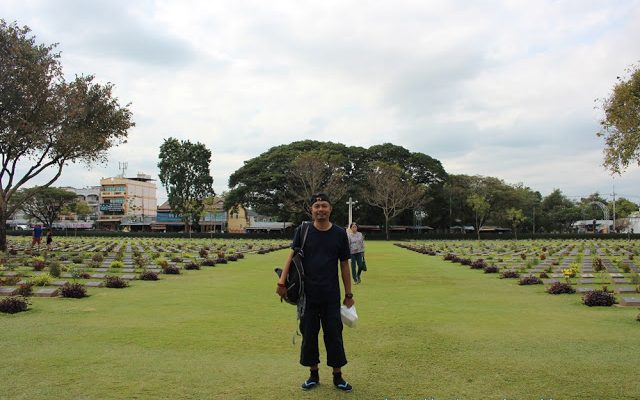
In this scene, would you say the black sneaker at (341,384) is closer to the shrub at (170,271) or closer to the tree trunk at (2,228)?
the shrub at (170,271)

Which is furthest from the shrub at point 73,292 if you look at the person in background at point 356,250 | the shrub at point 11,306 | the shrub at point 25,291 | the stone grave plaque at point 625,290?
the stone grave plaque at point 625,290

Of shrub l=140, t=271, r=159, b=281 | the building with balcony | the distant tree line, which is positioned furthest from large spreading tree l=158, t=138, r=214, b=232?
shrub l=140, t=271, r=159, b=281

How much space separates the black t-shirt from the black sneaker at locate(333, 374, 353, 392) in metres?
0.69

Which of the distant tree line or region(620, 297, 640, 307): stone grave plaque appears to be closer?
region(620, 297, 640, 307): stone grave plaque

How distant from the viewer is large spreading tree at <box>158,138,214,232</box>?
198 feet

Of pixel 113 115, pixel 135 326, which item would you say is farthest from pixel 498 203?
pixel 135 326

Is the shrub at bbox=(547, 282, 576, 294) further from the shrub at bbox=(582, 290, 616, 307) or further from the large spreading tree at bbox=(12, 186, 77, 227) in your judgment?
the large spreading tree at bbox=(12, 186, 77, 227)

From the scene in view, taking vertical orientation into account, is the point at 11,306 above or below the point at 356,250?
below

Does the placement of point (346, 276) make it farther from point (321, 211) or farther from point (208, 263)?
point (208, 263)

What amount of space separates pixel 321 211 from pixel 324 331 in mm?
1100

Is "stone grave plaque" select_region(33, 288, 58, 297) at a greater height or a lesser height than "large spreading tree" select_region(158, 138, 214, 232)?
lesser

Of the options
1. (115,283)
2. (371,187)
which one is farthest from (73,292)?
(371,187)

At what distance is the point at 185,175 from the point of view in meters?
61.1

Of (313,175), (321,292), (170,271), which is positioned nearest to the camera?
(321,292)
